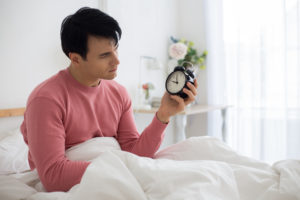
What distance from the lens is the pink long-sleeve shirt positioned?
0.80 metres

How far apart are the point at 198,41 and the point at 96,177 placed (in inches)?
107

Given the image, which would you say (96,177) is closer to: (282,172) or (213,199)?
(213,199)

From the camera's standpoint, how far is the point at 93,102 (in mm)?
1037

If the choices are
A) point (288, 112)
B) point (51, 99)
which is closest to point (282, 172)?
point (51, 99)

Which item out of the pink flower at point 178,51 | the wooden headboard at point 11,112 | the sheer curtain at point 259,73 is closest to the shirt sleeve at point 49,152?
the wooden headboard at point 11,112

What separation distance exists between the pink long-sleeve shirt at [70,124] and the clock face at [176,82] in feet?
0.47

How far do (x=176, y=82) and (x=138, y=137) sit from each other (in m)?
0.33

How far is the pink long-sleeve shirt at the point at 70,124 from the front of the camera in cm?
80

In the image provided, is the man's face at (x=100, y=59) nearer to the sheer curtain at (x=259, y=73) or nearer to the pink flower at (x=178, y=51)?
the pink flower at (x=178, y=51)

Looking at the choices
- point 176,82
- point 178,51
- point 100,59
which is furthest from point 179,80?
point 178,51

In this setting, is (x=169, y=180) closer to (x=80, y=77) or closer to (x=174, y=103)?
(x=174, y=103)

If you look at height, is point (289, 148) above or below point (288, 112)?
below

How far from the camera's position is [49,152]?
0.81 m

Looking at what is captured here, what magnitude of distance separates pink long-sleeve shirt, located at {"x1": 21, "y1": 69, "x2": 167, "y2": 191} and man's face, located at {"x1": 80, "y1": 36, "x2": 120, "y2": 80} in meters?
0.07
